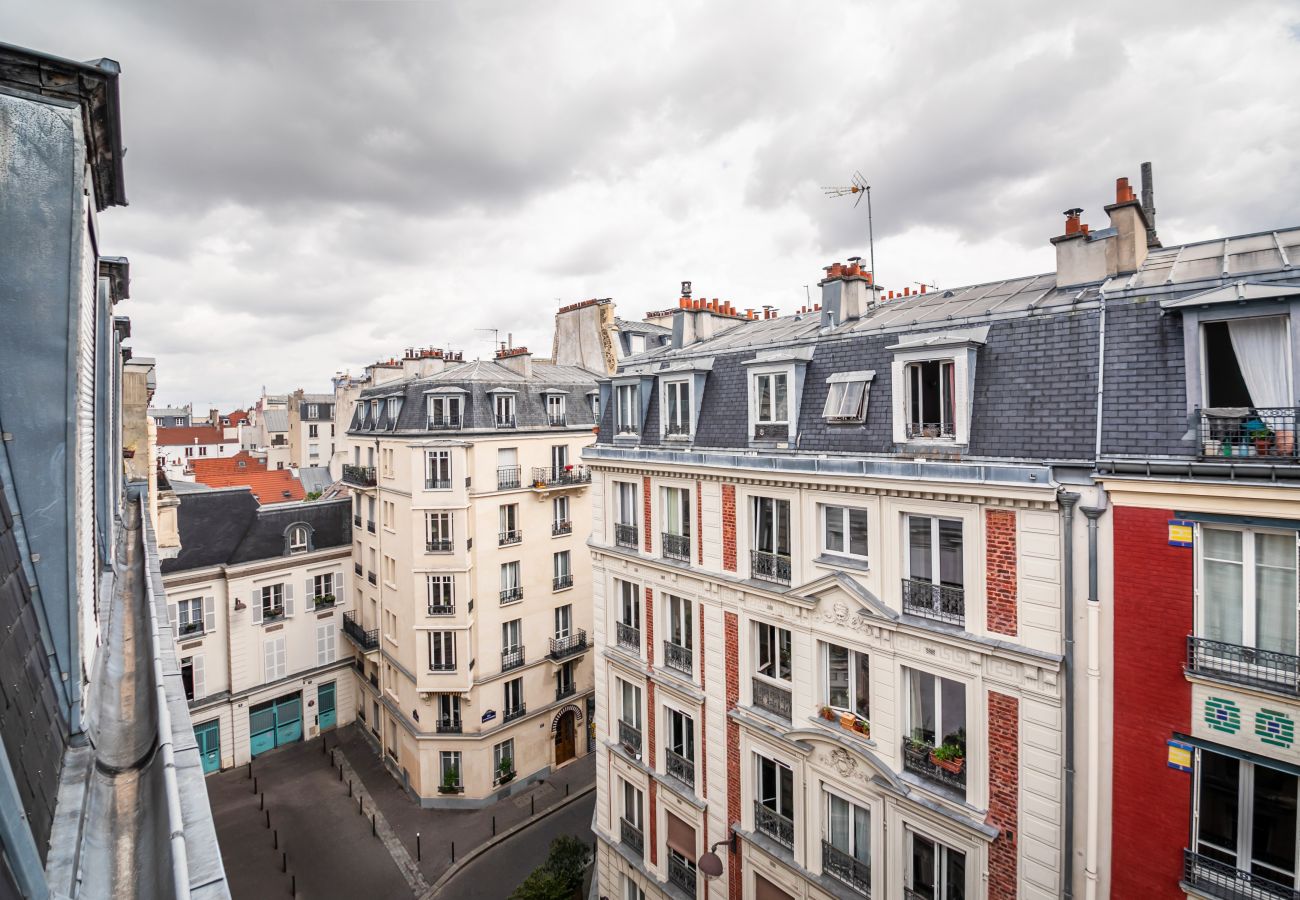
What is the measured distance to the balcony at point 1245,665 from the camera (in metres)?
7.86

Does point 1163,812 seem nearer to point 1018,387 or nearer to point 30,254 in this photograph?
point 1018,387

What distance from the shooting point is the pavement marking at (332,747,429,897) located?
2147 cm

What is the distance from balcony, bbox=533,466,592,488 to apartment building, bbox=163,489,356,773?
11216 millimetres

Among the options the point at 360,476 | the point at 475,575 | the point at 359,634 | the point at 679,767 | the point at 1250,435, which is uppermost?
the point at 1250,435

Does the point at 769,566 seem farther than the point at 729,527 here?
No

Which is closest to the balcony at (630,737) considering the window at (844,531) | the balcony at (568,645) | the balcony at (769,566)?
the balcony at (769,566)

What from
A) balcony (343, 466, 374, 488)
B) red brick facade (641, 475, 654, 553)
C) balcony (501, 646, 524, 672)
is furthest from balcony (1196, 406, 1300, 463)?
balcony (343, 466, 374, 488)

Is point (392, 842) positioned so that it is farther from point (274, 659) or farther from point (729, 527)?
point (729, 527)

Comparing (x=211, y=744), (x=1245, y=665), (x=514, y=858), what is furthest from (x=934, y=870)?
(x=211, y=744)

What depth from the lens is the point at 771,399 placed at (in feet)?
46.7

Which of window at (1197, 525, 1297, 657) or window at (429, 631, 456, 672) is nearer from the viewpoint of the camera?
window at (1197, 525, 1297, 657)

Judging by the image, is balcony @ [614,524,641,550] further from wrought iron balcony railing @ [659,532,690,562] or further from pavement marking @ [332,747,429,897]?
pavement marking @ [332,747,429,897]

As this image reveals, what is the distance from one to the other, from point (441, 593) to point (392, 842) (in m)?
8.83

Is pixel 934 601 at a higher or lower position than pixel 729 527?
lower
